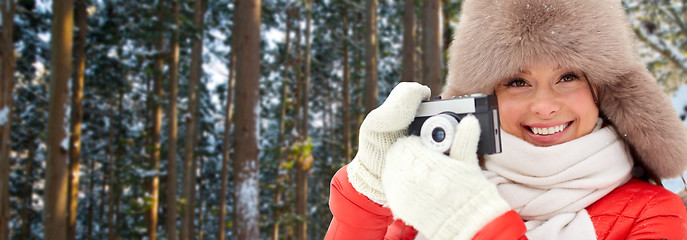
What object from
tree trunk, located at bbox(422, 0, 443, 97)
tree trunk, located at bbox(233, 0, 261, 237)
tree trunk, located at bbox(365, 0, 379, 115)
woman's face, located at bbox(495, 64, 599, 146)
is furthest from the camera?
tree trunk, located at bbox(365, 0, 379, 115)

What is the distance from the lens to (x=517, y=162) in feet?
5.44

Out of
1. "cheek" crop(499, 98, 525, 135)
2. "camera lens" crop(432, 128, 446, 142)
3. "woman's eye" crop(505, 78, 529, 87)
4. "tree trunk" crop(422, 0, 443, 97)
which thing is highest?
"tree trunk" crop(422, 0, 443, 97)

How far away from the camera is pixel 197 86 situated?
17.9 m

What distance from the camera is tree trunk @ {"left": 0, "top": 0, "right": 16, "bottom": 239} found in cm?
745

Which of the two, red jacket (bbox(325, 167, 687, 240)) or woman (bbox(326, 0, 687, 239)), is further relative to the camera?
woman (bbox(326, 0, 687, 239))

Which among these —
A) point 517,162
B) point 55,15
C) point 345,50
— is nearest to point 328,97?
point 345,50

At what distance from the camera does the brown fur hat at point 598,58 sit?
1.60 metres

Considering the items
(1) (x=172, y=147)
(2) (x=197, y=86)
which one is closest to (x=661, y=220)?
(1) (x=172, y=147)

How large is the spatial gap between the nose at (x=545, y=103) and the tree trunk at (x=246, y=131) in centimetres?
557

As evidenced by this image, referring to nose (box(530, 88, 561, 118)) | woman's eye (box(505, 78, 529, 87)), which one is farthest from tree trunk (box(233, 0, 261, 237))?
nose (box(530, 88, 561, 118))

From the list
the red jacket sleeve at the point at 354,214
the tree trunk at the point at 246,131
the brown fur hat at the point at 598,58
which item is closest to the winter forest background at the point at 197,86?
the tree trunk at the point at 246,131

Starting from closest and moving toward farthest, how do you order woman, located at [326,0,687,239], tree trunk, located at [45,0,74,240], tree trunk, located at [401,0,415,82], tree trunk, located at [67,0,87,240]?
1. woman, located at [326,0,687,239]
2. tree trunk, located at [45,0,74,240]
3. tree trunk, located at [401,0,415,82]
4. tree trunk, located at [67,0,87,240]

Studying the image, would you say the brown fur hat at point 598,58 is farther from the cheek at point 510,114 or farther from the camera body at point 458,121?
the camera body at point 458,121

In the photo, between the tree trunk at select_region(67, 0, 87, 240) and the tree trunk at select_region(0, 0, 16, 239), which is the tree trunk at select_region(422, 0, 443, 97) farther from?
the tree trunk at select_region(67, 0, 87, 240)
